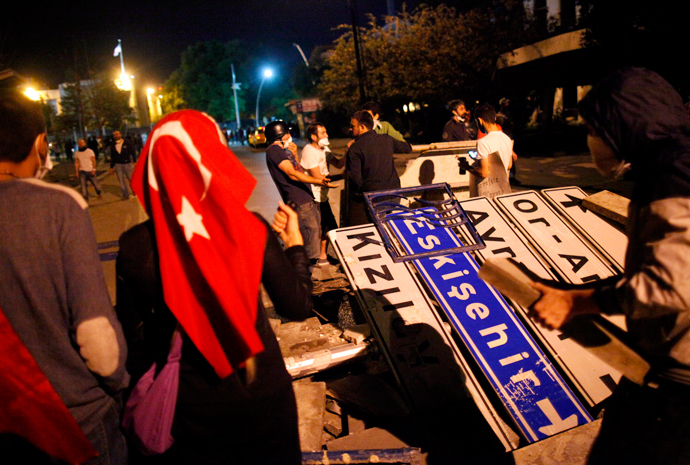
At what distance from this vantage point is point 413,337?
11.4 feet

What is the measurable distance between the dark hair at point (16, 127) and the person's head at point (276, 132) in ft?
14.0

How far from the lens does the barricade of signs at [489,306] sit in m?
3.13

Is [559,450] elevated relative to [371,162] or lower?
lower

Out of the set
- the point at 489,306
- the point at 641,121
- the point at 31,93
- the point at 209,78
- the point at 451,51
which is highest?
the point at 209,78

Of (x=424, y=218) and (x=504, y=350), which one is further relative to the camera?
(x=424, y=218)

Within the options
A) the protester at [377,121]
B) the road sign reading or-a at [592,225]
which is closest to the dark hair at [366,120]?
the protester at [377,121]

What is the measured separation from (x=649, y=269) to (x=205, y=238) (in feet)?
4.58

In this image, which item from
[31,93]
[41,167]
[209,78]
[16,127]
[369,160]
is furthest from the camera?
[209,78]

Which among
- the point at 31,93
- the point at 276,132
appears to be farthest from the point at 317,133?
the point at 31,93

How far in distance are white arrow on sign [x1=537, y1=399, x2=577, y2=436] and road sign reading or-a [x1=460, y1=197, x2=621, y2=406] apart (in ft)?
0.81

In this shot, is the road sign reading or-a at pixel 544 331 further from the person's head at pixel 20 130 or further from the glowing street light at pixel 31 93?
the glowing street light at pixel 31 93

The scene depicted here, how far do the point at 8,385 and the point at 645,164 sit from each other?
2222 millimetres

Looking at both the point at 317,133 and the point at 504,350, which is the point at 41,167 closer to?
the point at 504,350

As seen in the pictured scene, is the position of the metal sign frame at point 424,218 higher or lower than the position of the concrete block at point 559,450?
higher
